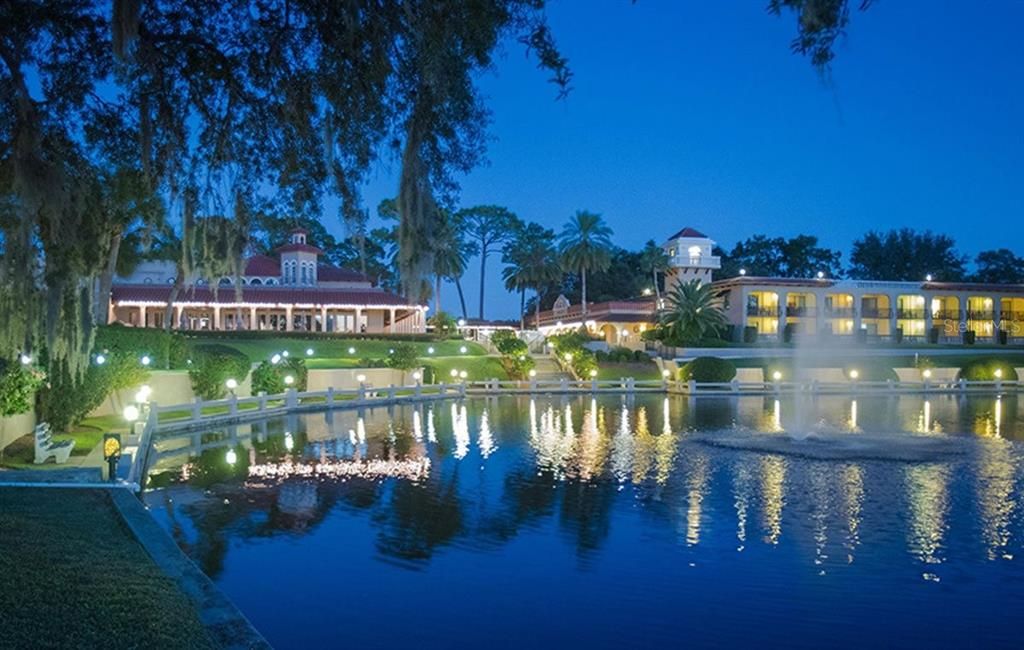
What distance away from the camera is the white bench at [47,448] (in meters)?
16.9

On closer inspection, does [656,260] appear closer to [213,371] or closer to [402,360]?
[402,360]

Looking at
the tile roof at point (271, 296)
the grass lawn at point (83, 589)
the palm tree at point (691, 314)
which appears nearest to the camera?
the grass lawn at point (83, 589)

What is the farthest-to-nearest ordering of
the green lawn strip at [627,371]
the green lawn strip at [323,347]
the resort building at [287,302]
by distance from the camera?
the resort building at [287,302], the green lawn strip at [627,371], the green lawn strip at [323,347]

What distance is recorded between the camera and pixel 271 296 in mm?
57656

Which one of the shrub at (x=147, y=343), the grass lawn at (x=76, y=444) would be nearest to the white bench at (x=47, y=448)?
the grass lawn at (x=76, y=444)

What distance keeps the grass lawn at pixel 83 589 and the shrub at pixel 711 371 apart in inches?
1512

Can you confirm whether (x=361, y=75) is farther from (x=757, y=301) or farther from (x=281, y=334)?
(x=757, y=301)

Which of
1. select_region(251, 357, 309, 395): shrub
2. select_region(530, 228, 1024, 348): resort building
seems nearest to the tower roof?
select_region(530, 228, 1024, 348): resort building

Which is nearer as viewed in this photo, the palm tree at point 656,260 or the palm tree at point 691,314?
the palm tree at point 691,314

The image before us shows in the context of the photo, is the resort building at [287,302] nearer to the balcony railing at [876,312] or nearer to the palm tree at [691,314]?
the palm tree at [691,314]

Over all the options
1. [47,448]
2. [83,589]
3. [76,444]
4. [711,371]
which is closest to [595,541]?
[83,589]

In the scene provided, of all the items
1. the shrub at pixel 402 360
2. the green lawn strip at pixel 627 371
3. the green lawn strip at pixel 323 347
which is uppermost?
the green lawn strip at pixel 323 347

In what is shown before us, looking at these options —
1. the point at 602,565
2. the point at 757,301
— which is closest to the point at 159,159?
the point at 602,565

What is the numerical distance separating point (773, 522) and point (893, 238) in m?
95.9
